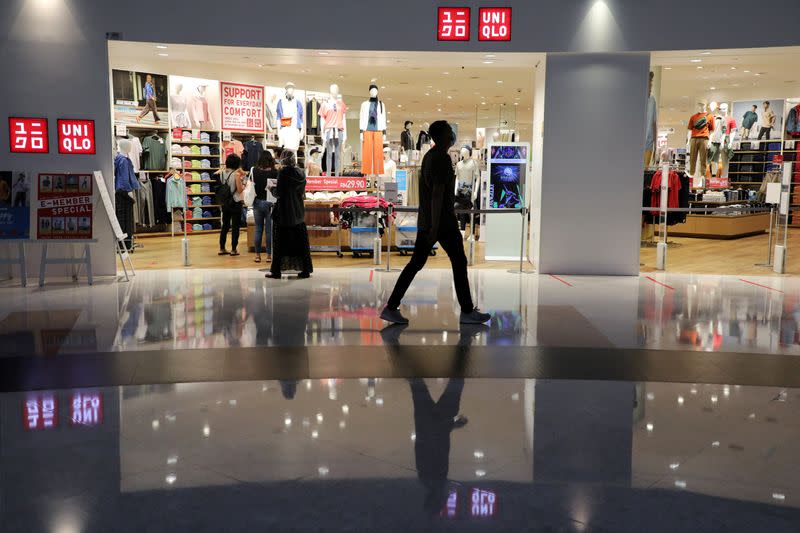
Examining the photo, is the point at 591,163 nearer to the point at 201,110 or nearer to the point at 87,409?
the point at 87,409

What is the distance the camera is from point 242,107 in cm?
1614

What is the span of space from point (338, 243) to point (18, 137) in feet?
15.4

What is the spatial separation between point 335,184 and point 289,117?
9.38 ft

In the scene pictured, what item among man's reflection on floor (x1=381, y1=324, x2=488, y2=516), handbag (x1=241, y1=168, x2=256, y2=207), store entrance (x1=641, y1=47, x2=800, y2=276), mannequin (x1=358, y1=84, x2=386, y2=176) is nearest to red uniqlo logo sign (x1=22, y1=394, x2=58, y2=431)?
man's reflection on floor (x1=381, y1=324, x2=488, y2=516)

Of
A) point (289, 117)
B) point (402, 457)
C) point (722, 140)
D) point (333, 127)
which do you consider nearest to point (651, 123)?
point (333, 127)

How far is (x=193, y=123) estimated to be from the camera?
15289 millimetres

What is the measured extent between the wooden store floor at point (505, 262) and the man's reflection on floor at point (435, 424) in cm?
544

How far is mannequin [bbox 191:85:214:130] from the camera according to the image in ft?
50.0

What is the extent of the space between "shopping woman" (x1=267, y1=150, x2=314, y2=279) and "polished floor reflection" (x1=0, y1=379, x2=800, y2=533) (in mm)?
4507

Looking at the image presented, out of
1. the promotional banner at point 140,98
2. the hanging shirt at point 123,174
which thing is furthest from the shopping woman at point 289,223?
the promotional banner at point 140,98

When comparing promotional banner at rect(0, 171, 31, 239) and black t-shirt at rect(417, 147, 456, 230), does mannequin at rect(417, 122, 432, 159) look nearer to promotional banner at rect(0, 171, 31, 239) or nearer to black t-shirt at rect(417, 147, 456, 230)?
promotional banner at rect(0, 171, 31, 239)

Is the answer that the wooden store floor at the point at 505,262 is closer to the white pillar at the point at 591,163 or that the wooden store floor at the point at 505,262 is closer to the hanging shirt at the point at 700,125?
the white pillar at the point at 591,163

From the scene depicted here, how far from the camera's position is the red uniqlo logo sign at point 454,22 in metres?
8.95

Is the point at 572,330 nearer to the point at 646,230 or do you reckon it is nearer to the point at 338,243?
the point at 338,243
